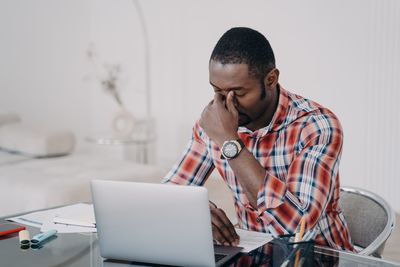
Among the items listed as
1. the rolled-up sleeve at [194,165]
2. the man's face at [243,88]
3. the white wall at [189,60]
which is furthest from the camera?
the white wall at [189,60]

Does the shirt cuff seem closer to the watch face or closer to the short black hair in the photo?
the watch face

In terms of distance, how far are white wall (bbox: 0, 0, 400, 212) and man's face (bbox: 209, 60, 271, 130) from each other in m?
2.22

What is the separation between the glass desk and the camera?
1.17 meters

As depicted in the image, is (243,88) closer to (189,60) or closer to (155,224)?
(155,224)

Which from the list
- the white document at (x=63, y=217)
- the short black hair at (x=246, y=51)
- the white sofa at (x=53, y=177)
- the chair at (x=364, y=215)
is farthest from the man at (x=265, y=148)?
the white sofa at (x=53, y=177)

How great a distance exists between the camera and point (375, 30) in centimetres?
355

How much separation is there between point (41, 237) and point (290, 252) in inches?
23.1

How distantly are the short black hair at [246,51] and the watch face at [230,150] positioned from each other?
20cm

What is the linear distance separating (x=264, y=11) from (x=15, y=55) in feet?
6.79

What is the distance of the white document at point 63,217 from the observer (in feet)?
4.75

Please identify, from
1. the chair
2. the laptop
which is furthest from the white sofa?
the laptop

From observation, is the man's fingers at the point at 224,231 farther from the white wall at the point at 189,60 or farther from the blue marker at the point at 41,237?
the white wall at the point at 189,60

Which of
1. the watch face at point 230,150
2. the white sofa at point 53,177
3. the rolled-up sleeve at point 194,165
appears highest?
the watch face at point 230,150

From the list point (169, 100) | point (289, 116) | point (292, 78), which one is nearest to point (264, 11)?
point (292, 78)
